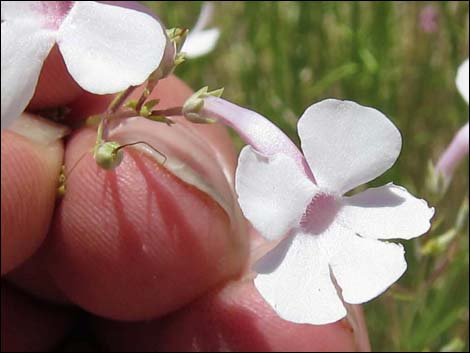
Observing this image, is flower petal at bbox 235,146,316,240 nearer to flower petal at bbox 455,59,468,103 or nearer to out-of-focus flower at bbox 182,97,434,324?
out-of-focus flower at bbox 182,97,434,324

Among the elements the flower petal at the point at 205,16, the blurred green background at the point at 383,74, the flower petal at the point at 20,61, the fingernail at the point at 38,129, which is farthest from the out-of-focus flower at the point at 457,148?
the flower petal at the point at 20,61

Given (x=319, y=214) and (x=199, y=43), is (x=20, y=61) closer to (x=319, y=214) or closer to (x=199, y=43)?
(x=319, y=214)

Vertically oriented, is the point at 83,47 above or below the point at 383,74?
above

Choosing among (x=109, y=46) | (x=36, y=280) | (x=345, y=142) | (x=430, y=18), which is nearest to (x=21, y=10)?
(x=109, y=46)

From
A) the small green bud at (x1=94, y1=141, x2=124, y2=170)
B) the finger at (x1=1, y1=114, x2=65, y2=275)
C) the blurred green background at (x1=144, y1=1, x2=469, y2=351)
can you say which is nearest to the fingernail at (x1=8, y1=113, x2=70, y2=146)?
the finger at (x1=1, y1=114, x2=65, y2=275)

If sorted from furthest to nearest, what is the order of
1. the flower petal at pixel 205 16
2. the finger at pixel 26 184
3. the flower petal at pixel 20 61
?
the flower petal at pixel 205 16 → the finger at pixel 26 184 → the flower petal at pixel 20 61

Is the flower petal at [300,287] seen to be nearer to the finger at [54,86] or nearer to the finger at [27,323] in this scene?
the finger at [54,86]
